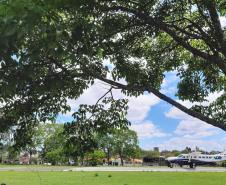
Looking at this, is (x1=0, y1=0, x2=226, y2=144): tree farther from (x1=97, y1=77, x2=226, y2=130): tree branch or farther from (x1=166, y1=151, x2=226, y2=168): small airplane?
(x1=166, y1=151, x2=226, y2=168): small airplane

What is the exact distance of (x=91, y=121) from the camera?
13.2m

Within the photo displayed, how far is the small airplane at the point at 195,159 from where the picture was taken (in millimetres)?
79875

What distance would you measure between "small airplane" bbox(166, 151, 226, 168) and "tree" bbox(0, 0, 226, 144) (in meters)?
60.2

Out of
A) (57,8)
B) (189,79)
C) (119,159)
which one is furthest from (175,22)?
(119,159)

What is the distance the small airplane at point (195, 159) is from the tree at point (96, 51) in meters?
60.2

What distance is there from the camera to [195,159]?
85.0 m

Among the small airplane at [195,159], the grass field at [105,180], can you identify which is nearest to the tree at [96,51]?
the grass field at [105,180]

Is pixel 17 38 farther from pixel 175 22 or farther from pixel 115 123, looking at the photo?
pixel 175 22

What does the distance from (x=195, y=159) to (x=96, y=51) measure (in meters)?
77.3

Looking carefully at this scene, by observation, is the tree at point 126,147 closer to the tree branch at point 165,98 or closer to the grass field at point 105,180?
the grass field at point 105,180

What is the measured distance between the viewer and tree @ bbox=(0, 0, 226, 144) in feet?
25.3

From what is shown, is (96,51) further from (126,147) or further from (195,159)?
(126,147)

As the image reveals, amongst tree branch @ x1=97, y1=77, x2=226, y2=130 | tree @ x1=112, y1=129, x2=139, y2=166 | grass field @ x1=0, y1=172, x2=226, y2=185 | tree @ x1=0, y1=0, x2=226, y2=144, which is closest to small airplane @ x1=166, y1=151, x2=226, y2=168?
tree @ x1=112, y1=129, x2=139, y2=166

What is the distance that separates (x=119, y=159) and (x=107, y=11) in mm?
101825
